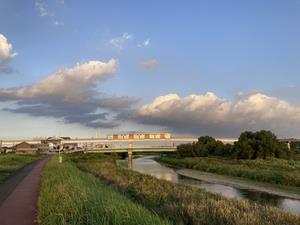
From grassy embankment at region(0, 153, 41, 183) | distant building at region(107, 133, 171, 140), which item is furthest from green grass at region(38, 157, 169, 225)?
distant building at region(107, 133, 171, 140)

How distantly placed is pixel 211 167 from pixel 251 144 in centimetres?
1898

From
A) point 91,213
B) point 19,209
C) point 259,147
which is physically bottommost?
point 19,209

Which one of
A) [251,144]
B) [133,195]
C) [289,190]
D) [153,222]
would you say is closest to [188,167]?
[251,144]

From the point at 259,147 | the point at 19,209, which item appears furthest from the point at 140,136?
the point at 19,209

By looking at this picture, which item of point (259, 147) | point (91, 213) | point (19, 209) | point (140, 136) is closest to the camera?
point (91, 213)

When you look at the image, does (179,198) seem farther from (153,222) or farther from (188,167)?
(188,167)

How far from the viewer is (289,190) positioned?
130 ft

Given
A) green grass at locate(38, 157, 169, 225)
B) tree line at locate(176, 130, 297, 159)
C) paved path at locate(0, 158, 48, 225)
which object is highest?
tree line at locate(176, 130, 297, 159)

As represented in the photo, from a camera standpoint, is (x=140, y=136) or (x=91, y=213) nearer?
(x=91, y=213)

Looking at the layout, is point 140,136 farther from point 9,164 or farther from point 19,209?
point 19,209

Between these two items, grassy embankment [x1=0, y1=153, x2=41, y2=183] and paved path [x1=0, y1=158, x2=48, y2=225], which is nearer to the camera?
paved path [x1=0, y1=158, x2=48, y2=225]

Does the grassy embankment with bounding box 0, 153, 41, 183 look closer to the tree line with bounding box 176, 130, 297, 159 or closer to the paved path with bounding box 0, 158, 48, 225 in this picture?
the paved path with bounding box 0, 158, 48, 225

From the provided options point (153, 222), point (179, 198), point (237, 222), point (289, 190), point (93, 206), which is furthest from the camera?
Answer: point (289, 190)

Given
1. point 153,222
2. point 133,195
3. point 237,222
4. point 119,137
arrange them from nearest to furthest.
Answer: point 153,222
point 237,222
point 133,195
point 119,137
